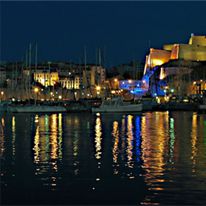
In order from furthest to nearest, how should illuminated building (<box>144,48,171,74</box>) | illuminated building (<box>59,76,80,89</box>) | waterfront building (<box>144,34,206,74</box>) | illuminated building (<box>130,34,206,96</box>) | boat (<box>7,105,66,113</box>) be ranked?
1. illuminated building (<box>144,48,171,74</box>)
2. waterfront building (<box>144,34,206,74</box>)
3. illuminated building (<box>59,76,80,89</box>)
4. illuminated building (<box>130,34,206,96</box>)
5. boat (<box>7,105,66,113</box>)

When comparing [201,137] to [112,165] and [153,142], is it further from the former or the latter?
[112,165]

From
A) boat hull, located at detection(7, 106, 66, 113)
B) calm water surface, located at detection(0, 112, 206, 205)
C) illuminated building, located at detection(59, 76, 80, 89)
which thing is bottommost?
boat hull, located at detection(7, 106, 66, 113)

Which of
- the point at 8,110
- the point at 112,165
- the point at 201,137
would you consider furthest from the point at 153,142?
the point at 8,110

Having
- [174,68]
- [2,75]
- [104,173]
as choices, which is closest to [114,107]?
[104,173]

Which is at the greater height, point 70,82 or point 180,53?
point 180,53

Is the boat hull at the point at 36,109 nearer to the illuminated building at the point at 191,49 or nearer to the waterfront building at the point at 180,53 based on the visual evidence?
the waterfront building at the point at 180,53

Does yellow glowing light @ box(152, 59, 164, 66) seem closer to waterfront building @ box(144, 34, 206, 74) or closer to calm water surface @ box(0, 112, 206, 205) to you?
waterfront building @ box(144, 34, 206, 74)

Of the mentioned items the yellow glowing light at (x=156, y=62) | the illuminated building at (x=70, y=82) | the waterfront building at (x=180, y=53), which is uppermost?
the waterfront building at (x=180, y=53)

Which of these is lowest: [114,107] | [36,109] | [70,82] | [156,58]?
[36,109]

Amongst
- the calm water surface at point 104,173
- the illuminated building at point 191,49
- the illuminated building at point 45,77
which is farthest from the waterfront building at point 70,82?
the calm water surface at point 104,173

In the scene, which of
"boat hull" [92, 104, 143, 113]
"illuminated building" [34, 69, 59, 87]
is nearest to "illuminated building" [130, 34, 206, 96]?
"illuminated building" [34, 69, 59, 87]

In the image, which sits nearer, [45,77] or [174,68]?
[45,77]

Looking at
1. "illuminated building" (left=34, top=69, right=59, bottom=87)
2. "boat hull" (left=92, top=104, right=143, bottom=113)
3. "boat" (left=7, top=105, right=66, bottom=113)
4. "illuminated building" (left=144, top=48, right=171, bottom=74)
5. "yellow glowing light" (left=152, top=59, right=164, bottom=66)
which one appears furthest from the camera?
"yellow glowing light" (left=152, top=59, right=164, bottom=66)

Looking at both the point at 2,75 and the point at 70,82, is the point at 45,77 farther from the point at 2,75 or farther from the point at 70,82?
the point at 2,75
